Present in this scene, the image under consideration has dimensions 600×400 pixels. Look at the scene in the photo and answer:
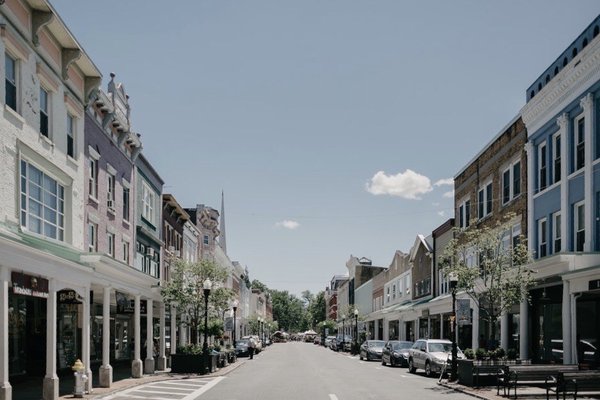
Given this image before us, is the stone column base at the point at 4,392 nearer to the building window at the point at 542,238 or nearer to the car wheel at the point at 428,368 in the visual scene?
the car wheel at the point at 428,368

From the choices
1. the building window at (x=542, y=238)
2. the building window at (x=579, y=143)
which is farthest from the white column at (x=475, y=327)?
the building window at (x=579, y=143)

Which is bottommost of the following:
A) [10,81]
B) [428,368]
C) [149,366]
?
[428,368]

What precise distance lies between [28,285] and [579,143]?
Result: 19.3 metres

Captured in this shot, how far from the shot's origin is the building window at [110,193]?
29.5 meters

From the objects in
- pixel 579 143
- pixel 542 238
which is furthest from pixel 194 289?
pixel 579 143

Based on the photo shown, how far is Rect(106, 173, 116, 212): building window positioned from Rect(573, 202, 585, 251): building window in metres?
17.7

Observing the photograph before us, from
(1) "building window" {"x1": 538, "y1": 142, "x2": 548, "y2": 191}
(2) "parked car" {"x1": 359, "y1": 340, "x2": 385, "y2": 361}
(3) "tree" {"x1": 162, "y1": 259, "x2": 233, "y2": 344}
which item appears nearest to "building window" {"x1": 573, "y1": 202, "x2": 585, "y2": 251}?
(1) "building window" {"x1": 538, "y1": 142, "x2": 548, "y2": 191}

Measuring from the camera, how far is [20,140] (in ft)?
63.1

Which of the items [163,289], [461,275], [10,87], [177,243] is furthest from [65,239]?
[177,243]

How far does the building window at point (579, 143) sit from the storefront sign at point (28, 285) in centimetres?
1848

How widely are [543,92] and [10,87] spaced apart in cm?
1987

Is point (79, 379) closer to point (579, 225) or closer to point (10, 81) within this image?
point (10, 81)

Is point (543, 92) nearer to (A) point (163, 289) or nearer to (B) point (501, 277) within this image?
(B) point (501, 277)

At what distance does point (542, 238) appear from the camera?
30312 millimetres
